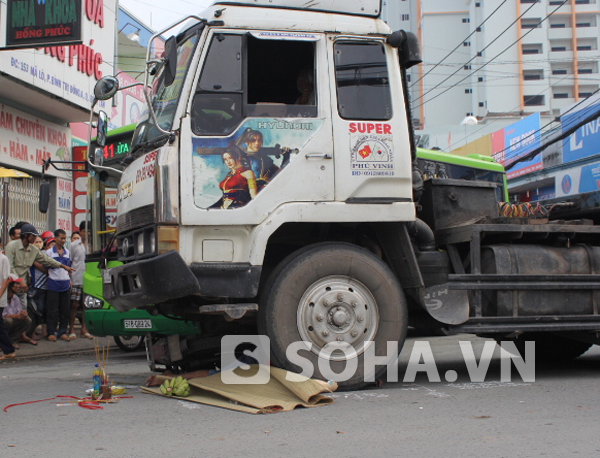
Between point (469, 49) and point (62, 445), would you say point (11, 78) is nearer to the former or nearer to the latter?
point (62, 445)

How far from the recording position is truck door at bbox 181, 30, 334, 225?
605cm

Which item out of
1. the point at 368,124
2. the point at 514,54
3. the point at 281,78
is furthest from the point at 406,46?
the point at 514,54

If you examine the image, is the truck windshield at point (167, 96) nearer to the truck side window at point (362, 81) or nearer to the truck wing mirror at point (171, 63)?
the truck wing mirror at point (171, 63)

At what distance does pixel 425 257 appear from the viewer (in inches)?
273

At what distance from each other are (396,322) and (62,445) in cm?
288

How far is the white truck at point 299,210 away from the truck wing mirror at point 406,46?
0.02 m

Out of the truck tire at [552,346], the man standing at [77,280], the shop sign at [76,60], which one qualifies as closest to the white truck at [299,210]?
the truck tire at [552,346]

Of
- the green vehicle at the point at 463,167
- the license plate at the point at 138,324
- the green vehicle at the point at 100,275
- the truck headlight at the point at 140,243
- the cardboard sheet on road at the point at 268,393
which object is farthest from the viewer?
the green vehicle at the point at 463,167

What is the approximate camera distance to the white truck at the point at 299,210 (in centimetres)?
605

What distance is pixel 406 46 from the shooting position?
6.65m

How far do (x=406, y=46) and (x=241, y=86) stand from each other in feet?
4.96

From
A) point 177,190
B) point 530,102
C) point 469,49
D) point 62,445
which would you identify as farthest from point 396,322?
point 469,49

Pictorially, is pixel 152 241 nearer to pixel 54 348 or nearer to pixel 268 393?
pixel 268 393

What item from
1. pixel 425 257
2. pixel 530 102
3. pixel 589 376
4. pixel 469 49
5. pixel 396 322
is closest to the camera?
pixel 396 322
